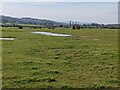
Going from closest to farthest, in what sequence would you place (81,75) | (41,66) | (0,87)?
(0,87)
(81,75)
(41,66)

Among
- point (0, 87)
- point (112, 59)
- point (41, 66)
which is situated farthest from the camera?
point (112, 59)

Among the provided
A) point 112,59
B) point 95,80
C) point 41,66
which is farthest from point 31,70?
point 112,59

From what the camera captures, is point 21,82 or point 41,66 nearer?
point 21,82

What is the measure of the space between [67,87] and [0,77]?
12.1 feet

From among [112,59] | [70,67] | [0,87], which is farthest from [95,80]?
[112,59]

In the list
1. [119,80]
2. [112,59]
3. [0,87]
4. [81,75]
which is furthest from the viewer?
[112,59]

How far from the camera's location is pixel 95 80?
47.2 ft

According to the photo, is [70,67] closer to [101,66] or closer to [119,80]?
[101,66]

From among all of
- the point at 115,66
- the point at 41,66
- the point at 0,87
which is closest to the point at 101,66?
the point at 115,66

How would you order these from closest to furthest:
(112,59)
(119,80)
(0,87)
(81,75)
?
(0,87) < (119,80) < (81,75) < (112,59)

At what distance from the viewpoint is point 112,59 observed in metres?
21.3

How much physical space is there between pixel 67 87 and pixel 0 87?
10.1 feet

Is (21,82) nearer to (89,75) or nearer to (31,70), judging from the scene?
(31,70)

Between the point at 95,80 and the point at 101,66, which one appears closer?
the point at 95,80
